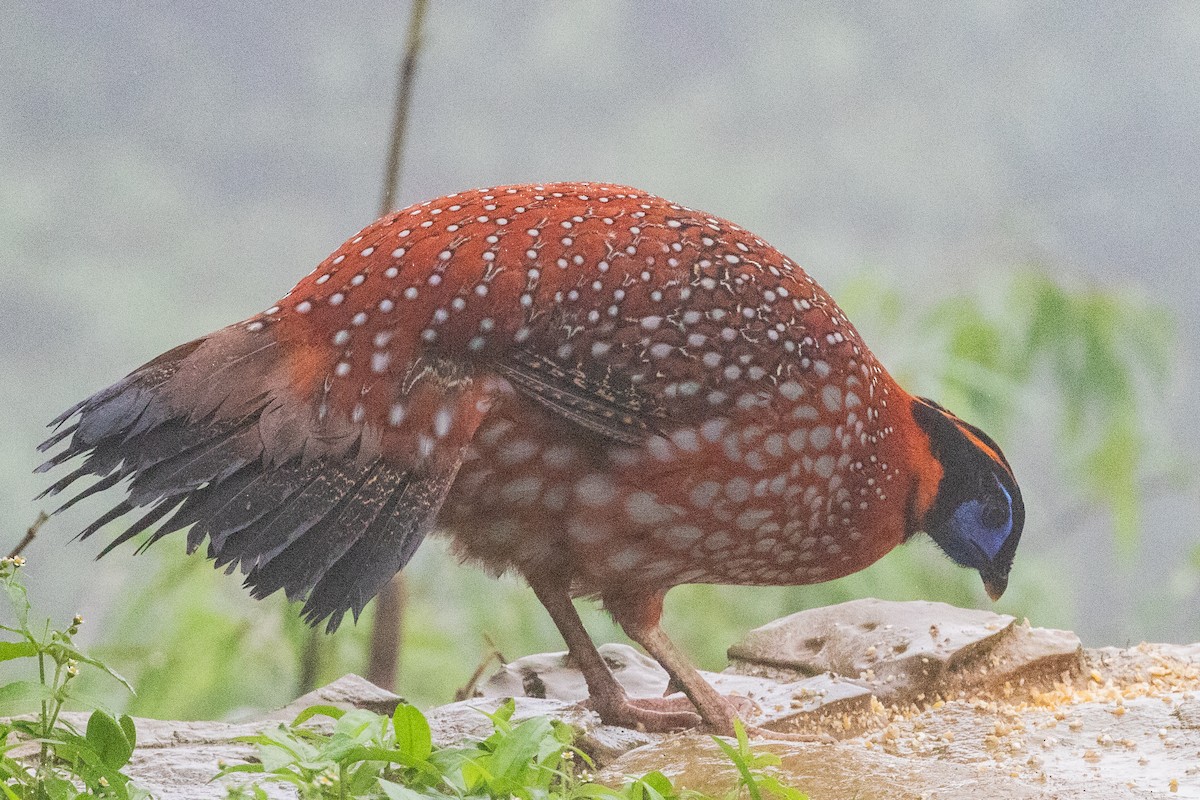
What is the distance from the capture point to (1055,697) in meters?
1.95

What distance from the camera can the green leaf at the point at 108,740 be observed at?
3.99 feet

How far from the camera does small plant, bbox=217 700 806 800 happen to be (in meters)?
1.20

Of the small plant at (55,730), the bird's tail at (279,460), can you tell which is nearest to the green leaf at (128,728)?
the small plant at (55,730)

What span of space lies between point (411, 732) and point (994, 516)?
1.06 m

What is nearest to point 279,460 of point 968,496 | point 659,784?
point 659,784

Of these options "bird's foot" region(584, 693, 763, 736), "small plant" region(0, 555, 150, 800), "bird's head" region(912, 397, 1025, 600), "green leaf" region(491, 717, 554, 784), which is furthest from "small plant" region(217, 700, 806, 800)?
"bird's head" region(912, 397, 1025, 600)

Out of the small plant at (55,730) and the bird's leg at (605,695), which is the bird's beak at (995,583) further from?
the small plant at (55,730)

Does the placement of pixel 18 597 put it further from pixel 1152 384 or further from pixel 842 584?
pixel 1152 384

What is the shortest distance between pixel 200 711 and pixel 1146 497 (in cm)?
253

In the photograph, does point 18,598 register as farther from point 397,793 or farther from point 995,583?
point 995,583

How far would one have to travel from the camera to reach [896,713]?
192 cm

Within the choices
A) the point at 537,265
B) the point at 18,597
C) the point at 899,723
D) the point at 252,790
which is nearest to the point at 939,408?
the point at 899,723

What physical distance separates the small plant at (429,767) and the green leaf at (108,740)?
0.32ft

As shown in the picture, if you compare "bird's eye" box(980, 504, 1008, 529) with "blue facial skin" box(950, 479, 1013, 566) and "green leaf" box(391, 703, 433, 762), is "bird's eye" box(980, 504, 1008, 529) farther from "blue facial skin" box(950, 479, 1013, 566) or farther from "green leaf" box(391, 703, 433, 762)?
"green leaf" box(391, 703, 433, 762)
